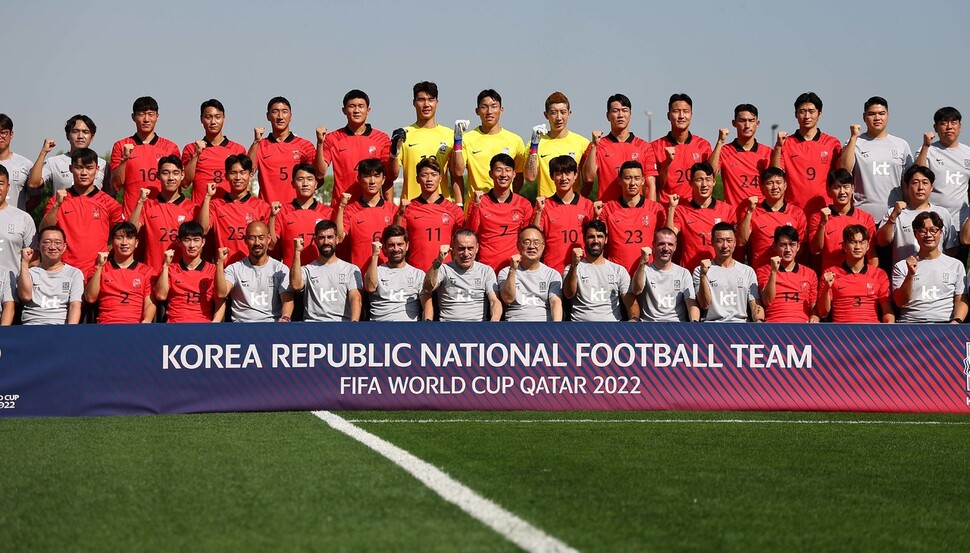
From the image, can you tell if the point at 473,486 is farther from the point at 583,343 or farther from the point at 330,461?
the point at 583,343

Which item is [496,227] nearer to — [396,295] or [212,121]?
[396,295]

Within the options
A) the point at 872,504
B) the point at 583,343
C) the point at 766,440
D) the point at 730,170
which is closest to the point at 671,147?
the point at 730,170

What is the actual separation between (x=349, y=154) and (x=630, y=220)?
11.3 feet

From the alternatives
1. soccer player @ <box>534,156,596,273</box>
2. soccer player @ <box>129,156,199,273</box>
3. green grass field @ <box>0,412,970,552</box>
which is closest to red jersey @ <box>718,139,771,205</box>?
soccer player @ <box>534,156,596,273</box>

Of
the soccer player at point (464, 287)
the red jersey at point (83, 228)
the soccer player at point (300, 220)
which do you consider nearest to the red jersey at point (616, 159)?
the soccer player at point (464, 287)

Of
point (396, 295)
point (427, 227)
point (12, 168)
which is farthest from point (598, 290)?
point (12, 168)

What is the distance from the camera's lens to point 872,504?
6566 mm

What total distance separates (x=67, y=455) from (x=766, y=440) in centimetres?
534

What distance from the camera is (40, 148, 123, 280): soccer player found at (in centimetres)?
1291

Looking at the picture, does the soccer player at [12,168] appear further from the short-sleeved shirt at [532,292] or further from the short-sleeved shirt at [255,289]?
the short-sleeved shirt at [532,292]

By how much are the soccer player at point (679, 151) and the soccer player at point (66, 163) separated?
22.0 ft

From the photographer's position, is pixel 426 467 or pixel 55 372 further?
pixel 55 372

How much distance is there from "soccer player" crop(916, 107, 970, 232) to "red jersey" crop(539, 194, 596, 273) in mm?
4126

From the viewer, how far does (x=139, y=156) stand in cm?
1342
